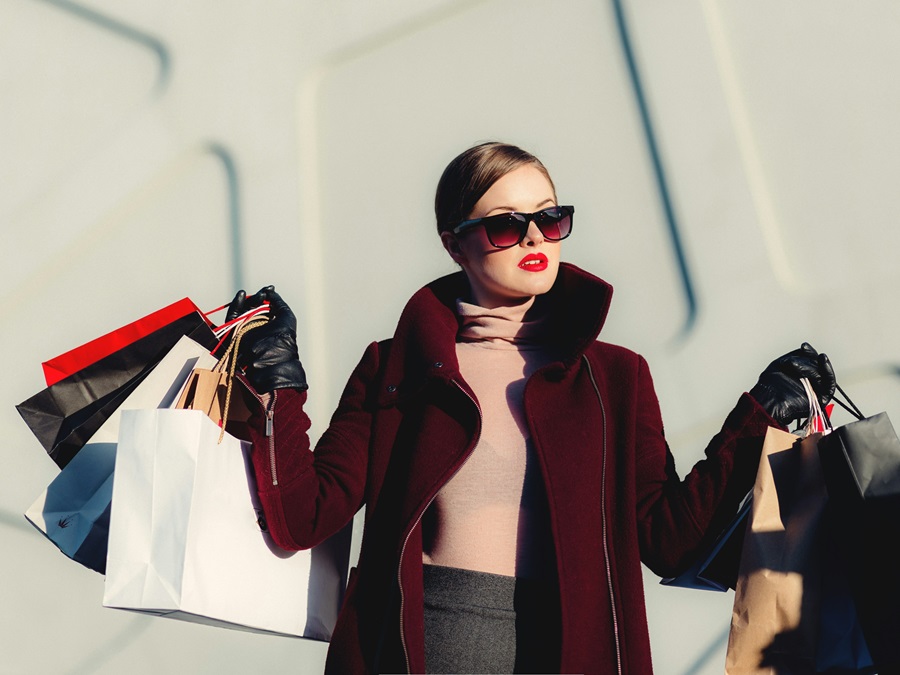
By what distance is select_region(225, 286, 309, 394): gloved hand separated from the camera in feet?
5.03

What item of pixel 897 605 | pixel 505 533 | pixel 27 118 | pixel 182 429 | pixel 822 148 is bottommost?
pixel 897 605

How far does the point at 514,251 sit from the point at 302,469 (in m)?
0.44

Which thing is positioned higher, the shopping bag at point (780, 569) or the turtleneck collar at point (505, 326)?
the turtleneck collar at point (505, 326)

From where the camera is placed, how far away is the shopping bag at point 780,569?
1.42m

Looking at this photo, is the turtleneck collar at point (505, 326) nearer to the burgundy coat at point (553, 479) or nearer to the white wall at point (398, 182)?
the burgundy coat at point (553, 479)

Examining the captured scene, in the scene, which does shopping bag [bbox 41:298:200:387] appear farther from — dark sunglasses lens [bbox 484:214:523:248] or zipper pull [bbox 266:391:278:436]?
dark sunglasses lens [bbox 484:214:523:248]

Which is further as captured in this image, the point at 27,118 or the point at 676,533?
the point at 27,118

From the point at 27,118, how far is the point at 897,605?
2194 mm

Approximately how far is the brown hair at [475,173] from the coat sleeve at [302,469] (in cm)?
34

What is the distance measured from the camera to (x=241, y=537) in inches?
59.5

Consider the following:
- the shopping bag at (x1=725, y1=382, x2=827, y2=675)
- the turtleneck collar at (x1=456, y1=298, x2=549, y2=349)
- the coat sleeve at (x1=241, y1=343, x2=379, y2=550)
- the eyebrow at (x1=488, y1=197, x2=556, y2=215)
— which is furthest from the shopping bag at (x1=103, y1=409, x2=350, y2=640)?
the shopping bag at (x1=725, y1=382, x2=827, y2=675)

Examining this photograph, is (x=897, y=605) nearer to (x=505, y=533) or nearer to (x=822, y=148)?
(x=505, y=533)

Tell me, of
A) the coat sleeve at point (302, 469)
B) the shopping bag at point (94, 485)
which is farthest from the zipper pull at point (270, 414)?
the shopping bag at point (94, 485)

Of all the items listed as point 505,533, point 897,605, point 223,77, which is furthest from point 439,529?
point 223,77
